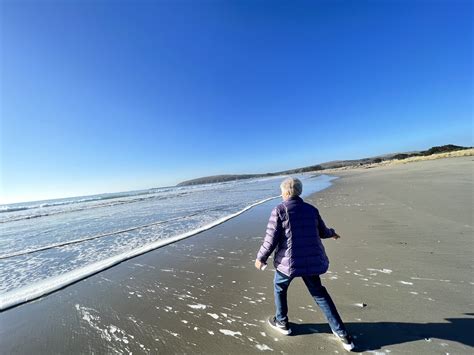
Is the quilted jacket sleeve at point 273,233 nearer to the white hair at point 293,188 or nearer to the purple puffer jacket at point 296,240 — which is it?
the purple puffer jacket at point 296,240

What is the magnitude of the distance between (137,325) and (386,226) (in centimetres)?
723

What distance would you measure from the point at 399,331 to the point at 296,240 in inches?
64.4

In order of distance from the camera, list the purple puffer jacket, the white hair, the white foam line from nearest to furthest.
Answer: the purple puffer jacket < the white hair < the white foam line

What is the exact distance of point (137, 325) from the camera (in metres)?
3.60

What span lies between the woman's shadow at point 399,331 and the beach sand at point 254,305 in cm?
1

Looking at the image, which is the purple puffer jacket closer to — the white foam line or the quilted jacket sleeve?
the quilted jacket sleeve

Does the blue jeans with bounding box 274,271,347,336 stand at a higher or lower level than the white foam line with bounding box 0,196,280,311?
higher

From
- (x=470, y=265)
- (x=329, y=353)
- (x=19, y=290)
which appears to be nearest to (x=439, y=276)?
(x=470, y=265)

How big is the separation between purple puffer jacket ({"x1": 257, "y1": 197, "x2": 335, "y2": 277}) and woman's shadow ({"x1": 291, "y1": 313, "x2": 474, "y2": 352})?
870 millimetres

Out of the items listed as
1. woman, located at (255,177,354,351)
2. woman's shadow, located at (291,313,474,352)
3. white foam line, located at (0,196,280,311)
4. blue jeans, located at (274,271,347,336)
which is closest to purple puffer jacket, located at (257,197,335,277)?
woman, located at (255,177,354,351)

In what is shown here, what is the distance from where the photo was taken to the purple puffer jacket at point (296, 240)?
2.81 metres

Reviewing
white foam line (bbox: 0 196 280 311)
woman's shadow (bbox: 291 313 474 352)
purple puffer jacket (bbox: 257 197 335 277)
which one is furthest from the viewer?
white foam line (bbox: 0 196 280 311)

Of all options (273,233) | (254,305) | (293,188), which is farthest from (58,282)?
(293,188)

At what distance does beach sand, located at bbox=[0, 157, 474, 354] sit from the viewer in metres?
2.91
